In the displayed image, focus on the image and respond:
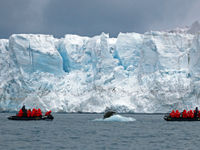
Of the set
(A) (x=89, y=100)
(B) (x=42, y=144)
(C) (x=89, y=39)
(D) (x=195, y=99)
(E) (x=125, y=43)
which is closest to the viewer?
(B) (x=42, y=144)

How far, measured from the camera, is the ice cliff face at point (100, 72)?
132 metres

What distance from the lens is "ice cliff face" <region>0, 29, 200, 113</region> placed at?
132375 millimetres

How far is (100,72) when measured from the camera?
147 metres

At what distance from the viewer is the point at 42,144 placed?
34.9 metres

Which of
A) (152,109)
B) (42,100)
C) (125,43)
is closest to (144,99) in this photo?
(152,109)

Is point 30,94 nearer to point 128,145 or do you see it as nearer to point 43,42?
point 43,42

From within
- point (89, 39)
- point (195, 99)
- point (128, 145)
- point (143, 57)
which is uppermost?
point (89, 39)

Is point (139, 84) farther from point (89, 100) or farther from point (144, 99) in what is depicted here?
point (89, 100)

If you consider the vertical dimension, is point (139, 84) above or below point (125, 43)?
below

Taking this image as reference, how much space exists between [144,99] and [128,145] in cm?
9741

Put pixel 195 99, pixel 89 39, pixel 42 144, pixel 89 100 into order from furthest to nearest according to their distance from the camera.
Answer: pixel 89 39, pixel 89 100, pixel 195 99, pixel 42 144

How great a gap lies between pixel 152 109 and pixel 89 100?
22655mm

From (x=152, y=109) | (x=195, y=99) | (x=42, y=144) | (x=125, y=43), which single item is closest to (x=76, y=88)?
(x=125, y=43)

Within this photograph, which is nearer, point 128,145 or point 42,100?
point 128,145
